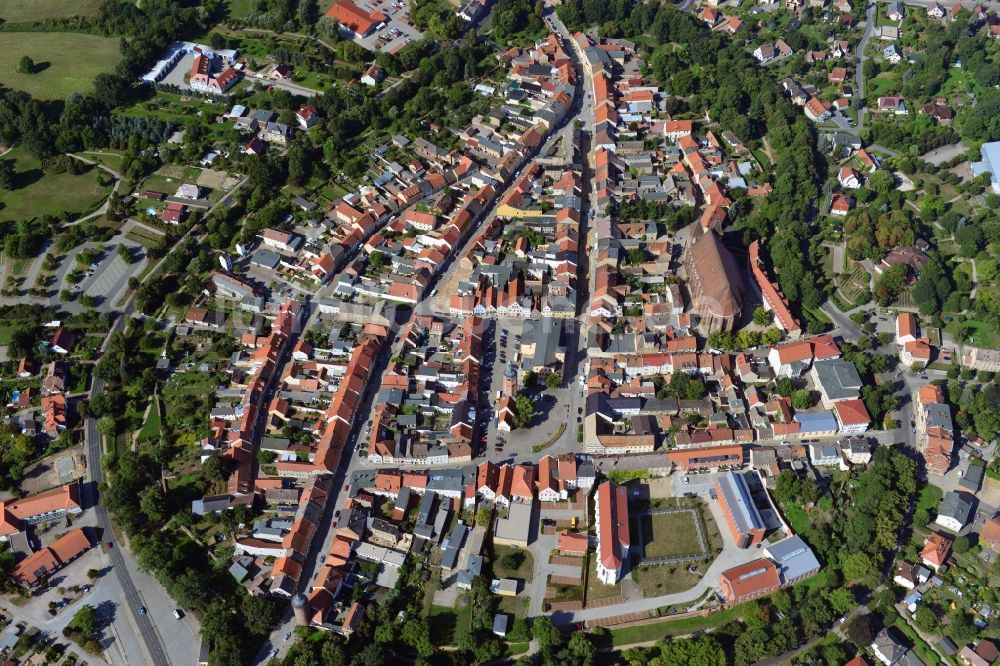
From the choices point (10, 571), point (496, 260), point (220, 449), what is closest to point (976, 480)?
point (496, 260)

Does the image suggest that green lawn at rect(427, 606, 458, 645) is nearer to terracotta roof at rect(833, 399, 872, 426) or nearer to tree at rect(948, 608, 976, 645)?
tree at rect(948, 608, 976, 645)

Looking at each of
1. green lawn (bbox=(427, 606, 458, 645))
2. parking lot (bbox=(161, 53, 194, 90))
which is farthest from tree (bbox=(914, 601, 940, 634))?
parking lot (bbox=(161, 53, 194, 90))

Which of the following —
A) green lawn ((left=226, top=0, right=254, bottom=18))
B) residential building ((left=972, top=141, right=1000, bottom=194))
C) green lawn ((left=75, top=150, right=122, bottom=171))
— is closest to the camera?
residential building ((left=972, top=141, right=1000, bottom=194))

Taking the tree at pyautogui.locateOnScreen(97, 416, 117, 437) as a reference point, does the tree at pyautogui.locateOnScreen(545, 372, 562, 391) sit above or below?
above

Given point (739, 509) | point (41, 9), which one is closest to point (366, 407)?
point (739, 509)

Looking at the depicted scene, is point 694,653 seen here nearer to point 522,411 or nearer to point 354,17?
point 522,411

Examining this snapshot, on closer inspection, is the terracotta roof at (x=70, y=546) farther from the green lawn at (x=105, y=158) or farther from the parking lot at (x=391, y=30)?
the parking lot at (x=391, y=30)

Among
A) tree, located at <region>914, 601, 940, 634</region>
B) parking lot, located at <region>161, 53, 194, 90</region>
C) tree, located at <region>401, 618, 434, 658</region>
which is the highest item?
parking lot, located at <region>161, 53, 194, 90</region>

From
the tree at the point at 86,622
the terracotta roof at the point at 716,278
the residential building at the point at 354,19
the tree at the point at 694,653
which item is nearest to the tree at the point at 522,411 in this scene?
the terracotta roof at the point at 716,278
